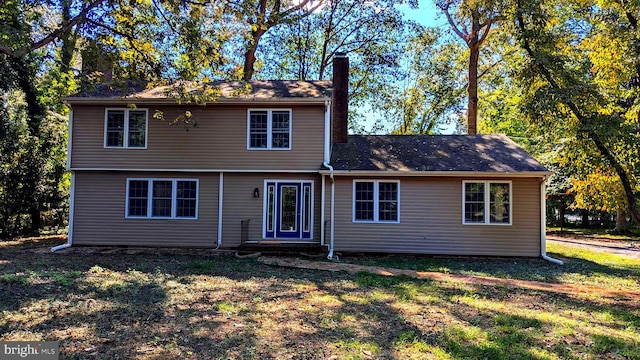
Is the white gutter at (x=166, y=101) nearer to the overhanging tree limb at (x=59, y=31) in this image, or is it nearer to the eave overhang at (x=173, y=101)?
the eave overhang at (x=173, y=101)

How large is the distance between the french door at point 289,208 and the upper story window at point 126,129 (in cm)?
435

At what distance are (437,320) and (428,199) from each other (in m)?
6.83

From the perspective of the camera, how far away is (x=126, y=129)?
1254 centimetres

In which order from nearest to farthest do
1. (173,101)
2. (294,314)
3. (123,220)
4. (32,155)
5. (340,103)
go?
(294,314) < (173,101) < (123,220) < (340,103) < (32,155)

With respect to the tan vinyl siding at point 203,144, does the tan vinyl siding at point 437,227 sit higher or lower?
lower

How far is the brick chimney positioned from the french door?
108 inches

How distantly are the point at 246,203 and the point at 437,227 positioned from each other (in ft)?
19.5

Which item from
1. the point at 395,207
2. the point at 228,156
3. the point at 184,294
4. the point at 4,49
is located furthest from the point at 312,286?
the point at 4,49

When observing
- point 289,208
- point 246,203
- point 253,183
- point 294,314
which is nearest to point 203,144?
point 253,183

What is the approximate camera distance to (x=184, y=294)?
6711mm

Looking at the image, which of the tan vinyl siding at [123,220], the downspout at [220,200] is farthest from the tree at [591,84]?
the tan vinyl siding at [123,220]

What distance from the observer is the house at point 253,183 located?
472 inches

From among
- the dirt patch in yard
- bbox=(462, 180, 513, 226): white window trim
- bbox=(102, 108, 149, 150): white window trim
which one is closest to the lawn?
the dirt patch in yard

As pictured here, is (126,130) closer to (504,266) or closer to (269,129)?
(269,129)
